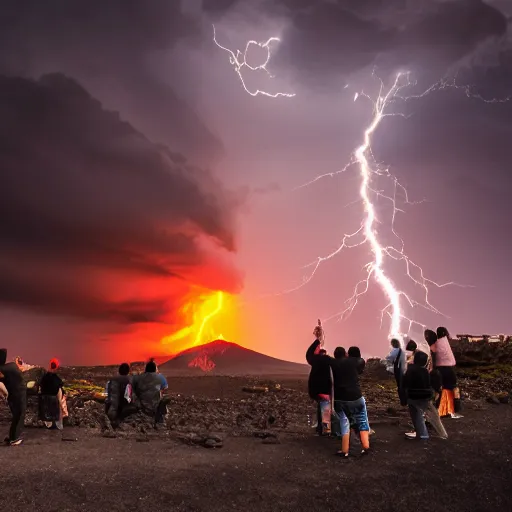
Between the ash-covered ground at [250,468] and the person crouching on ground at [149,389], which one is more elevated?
the person crouching on ground at [149,389]

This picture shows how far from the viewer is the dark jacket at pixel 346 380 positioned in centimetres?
1168

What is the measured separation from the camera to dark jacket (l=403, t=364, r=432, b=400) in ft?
42.0

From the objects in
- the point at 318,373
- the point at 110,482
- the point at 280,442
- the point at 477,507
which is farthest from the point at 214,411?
the point at 477,507

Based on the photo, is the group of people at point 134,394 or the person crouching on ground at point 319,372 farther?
the group of people at point 134,394

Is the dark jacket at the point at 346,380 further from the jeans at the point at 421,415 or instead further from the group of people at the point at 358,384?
the jeans at the point at 421,415

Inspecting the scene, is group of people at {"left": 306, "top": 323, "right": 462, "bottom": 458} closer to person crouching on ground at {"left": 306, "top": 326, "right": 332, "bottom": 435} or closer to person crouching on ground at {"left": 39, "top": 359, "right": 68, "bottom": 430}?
person crouching on ground at {"left": 306, "top": 326, "right": 332, "bottom": 435}

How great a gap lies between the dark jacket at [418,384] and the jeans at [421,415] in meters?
0.18

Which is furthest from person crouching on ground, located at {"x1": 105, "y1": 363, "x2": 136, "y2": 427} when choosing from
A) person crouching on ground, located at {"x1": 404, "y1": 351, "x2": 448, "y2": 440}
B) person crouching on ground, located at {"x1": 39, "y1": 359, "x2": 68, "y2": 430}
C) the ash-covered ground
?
person crouching on ground, located at {"x1": 404, "y1": 351, "x2": 448, "y2": 440}

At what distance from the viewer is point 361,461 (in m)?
11.6

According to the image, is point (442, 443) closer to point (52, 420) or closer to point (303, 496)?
point (303, 496)

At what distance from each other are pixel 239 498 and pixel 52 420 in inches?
335

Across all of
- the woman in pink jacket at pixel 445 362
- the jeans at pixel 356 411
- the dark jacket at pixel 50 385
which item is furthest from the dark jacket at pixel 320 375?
the dark jacket at pixel 50 385

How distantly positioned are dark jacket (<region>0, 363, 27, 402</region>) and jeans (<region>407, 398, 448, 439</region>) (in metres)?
10.7

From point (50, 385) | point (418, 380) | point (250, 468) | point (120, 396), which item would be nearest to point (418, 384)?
point (418, 380)
